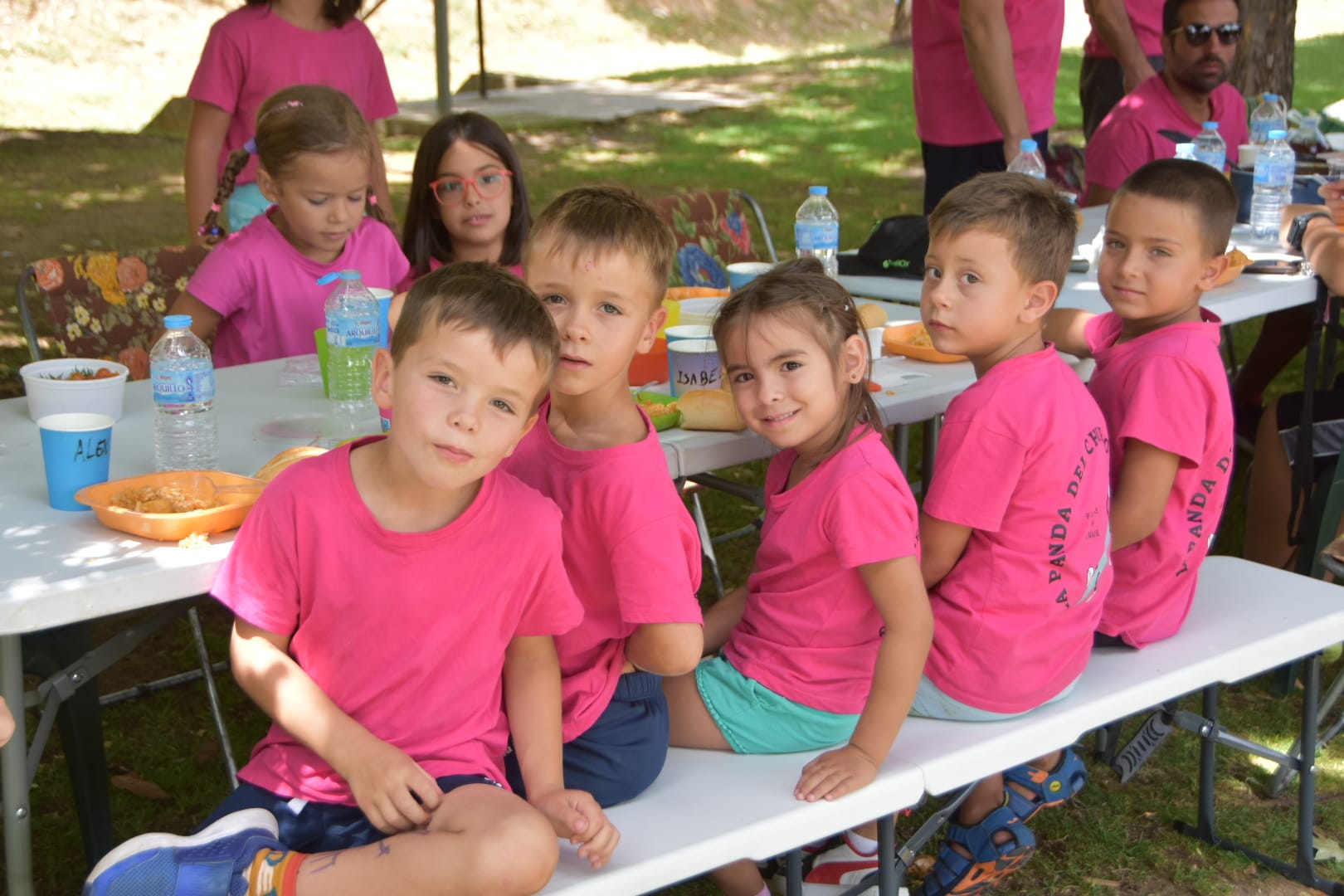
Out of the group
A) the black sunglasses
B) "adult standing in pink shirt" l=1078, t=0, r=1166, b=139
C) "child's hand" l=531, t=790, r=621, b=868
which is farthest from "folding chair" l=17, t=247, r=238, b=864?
"adult standing in pink shirt" l=1078, t=0, r=1166, b=139

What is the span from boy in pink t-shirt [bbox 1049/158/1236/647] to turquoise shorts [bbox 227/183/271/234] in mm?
2650

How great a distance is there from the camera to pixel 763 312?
8.07 feet

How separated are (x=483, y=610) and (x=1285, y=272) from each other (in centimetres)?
284

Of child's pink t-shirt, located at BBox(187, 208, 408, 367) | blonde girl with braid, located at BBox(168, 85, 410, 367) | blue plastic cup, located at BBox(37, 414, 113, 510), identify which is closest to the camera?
blue plastic cup, located at BBox(37, 414, 113, 510)

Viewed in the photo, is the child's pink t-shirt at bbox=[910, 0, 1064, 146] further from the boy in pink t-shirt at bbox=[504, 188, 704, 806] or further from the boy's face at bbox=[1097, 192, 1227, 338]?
the boy in pink t-shirt at bbox=[504, 188, 704, 806]

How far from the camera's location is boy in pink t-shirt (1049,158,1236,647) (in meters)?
2.73

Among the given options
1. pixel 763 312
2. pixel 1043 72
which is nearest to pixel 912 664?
pixel 763 312

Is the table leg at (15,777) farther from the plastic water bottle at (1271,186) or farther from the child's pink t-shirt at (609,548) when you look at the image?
the plastic water bottle at (1271,186)

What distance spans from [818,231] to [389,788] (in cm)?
222

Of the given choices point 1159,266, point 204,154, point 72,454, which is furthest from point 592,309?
point 204,154

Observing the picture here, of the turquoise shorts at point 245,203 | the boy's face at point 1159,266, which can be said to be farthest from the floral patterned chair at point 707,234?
the boy's face at point 1159,266

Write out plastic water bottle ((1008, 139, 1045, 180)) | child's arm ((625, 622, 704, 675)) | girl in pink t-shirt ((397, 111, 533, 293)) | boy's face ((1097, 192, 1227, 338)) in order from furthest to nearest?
plastic water bottle ((1008, 139, 1045, 180))
girl in pink t-shirt ((397, 111, 533, 293))
boy's face ((1097, 192, 1227, 338))
child's arm ((625, 622, 704, 675))

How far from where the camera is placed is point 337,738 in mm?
2082

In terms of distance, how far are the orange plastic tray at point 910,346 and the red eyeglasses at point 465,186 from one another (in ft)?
3.52
